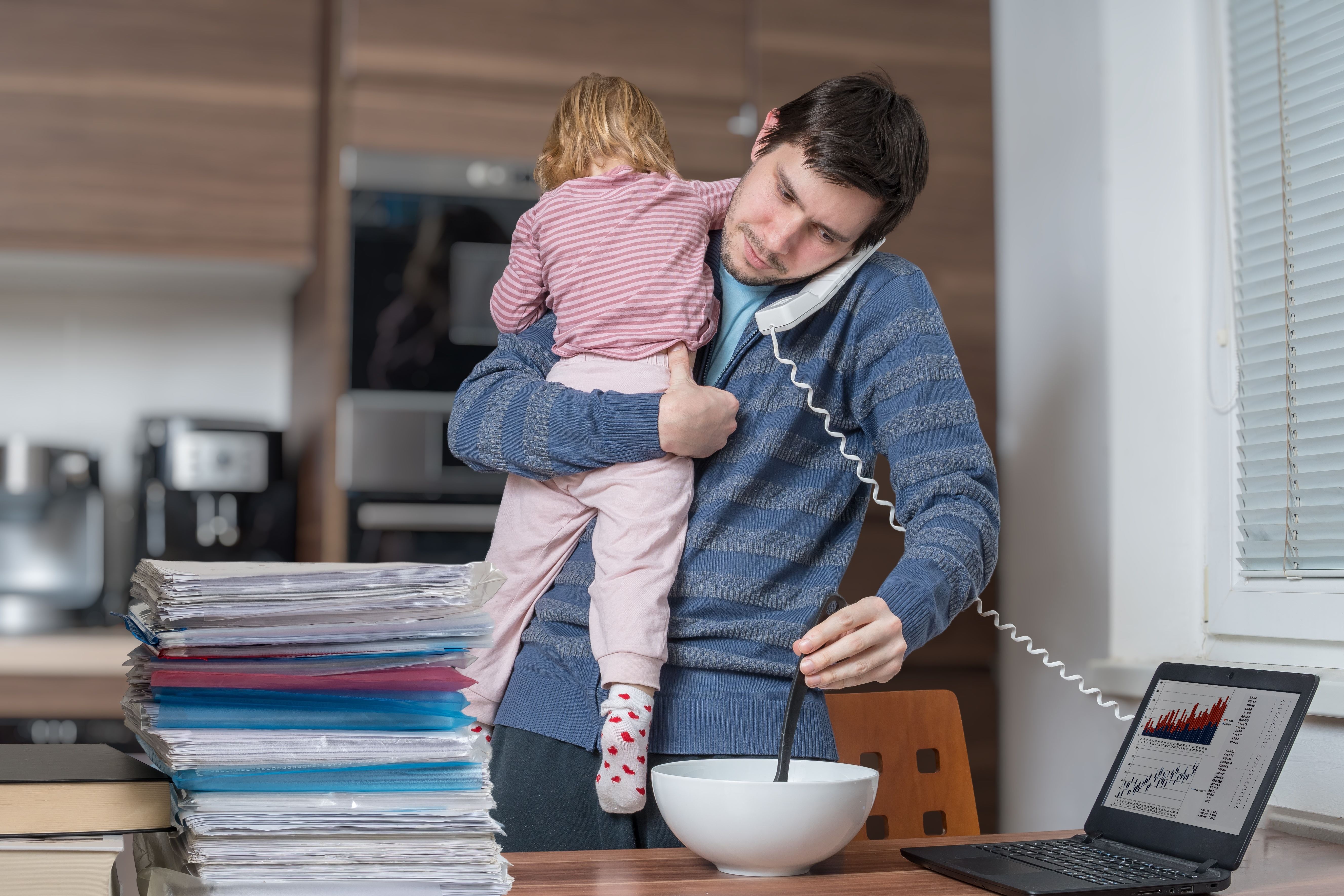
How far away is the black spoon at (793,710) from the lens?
0.84 m

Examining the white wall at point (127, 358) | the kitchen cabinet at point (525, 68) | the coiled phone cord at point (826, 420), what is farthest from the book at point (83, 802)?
the white wall at point (127, 358)

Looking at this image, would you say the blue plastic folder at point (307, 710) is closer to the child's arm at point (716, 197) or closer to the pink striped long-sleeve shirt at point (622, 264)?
the pink striped long-sleeve shirt at point (622, 264)

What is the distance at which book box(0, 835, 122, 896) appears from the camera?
0.67 m

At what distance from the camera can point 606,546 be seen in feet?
3.57

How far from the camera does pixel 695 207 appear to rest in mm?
1206

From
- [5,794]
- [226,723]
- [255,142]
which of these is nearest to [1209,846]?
[226,723]

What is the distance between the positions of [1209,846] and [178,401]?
7.42ft

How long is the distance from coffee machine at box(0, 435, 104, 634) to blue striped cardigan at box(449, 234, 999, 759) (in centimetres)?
140

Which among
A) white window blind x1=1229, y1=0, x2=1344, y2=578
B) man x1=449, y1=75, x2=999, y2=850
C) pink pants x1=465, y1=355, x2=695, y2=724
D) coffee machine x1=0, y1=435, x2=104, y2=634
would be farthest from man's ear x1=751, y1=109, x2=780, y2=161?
coffee machine x1=0, y1=435, x2=104, y2=634

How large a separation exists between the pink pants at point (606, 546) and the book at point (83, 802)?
0.41 m

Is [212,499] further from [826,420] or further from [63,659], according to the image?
[826,420]

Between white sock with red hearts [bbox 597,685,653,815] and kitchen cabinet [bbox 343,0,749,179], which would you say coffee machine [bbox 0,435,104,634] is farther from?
white sock with red hearts [bbox 597,685,653,815]


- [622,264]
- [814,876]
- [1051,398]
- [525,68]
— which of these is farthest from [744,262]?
[525,68]

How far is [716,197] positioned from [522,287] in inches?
8.8
